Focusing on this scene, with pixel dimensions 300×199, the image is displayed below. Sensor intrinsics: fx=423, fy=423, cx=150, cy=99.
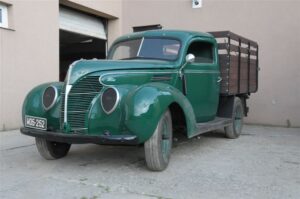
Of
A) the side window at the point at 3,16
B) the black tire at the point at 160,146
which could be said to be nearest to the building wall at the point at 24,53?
the side window at the point at 3,16

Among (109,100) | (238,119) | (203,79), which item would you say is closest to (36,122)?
(109,100)

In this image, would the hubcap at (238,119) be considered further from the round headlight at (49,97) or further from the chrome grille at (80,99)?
the round headlight at (49,97)

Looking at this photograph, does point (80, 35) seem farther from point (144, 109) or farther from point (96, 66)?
point (144, 109)

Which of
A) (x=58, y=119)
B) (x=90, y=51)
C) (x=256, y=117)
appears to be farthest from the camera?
(x=90, y=51)

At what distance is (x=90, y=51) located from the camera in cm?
1630

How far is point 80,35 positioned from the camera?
13.2 metres

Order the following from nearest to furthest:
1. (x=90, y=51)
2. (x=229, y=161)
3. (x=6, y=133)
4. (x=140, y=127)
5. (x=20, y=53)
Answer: (x=140, y=127) < (x=229, y=161) < (x=6, y=133) < (x=20, y=53) < (x=90, y=51)

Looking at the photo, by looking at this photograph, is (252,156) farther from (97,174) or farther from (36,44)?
(36,44)

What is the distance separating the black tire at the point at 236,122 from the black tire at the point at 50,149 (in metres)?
3.42

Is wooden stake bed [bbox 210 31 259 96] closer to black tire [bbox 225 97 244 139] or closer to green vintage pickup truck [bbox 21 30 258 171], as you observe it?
black tire [bbox 225 97 244 139]

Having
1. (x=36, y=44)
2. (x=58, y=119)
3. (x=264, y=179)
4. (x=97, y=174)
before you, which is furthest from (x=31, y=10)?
(x=264, y=179)

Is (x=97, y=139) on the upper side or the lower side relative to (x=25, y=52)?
lower

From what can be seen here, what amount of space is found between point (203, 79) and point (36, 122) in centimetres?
280

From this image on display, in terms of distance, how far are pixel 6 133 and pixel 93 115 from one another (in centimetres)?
414
